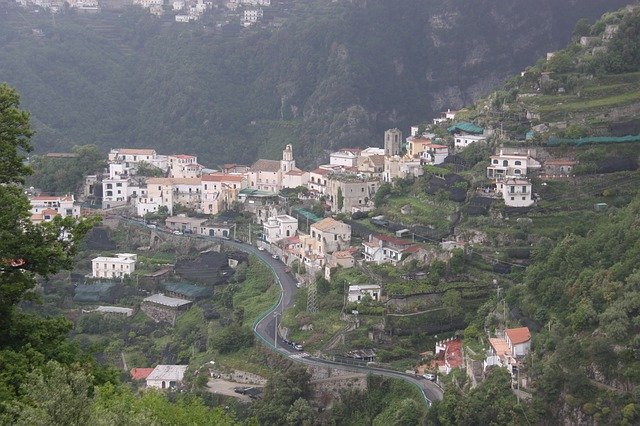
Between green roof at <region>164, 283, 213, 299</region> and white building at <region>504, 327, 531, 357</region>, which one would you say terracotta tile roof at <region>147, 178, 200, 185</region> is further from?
white building at <region>504, 327, 531, 357</region>

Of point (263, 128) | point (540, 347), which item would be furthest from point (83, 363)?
point (263, 128)

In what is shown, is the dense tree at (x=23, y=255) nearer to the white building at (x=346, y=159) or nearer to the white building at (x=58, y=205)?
the white building at (x=58, y=205)

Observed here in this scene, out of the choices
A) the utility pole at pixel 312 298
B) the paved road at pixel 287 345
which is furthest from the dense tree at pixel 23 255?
the utility pole at pixel 312 298

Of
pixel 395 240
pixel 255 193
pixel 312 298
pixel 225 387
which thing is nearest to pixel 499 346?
pixel 225 387

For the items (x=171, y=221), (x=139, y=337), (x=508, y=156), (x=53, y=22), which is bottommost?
(x=139, y=337)

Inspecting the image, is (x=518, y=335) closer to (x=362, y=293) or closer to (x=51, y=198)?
(x=362, y=293)

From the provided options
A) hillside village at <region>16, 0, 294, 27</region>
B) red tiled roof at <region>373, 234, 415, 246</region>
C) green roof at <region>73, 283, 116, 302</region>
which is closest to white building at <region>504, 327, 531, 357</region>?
red tiled roof at <region>373, 234, 415, 246</region>

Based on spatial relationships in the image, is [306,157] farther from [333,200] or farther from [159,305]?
[159,305]

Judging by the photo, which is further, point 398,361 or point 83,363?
point 398,361
